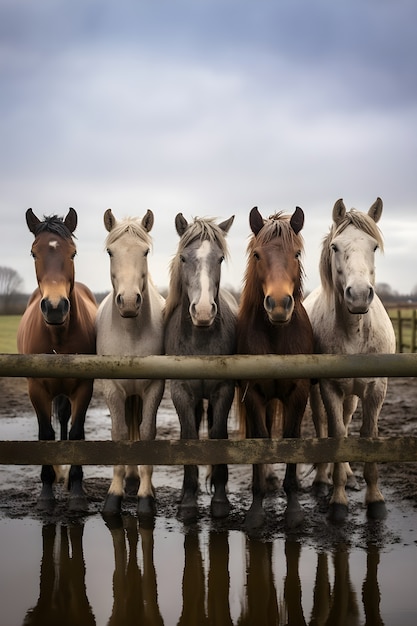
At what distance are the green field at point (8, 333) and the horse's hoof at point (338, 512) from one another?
16.8 m

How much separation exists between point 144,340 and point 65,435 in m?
1.91

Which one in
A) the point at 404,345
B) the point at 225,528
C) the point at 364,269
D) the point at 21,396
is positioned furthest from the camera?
the point at 404,345

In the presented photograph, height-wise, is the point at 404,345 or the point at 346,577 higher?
the point at 404,345

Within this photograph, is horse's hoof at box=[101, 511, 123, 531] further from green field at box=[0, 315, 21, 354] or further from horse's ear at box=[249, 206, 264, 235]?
green field at box=[0, 315, 21, 354]

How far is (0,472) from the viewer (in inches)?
235

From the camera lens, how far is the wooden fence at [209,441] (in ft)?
11.3

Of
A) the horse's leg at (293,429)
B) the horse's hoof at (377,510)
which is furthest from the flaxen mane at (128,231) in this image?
the horse's hoof at (377,510)

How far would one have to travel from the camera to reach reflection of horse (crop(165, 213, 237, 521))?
432 cm

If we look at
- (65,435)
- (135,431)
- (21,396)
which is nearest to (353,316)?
(135,431)

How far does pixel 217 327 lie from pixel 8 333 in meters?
21.7

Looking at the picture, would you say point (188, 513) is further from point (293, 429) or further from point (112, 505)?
point (293, 429)

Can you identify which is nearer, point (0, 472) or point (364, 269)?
point (364, 269)

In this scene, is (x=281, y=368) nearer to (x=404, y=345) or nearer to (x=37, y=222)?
(x=37, y=222)

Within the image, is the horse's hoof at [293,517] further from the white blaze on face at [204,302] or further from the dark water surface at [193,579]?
the white blaze on face at [204,302]
